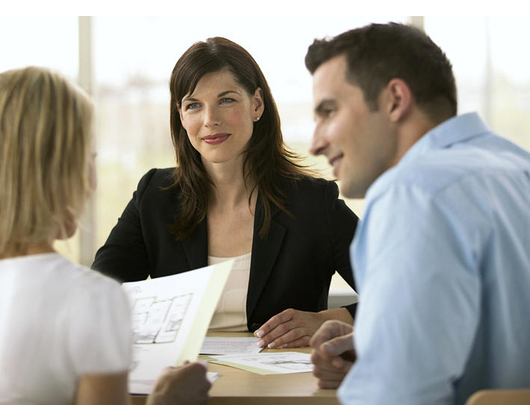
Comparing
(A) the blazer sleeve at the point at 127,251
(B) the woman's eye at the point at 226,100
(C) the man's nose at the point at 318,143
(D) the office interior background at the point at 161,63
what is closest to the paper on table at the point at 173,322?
(C) the man's nose at the point at 318,143

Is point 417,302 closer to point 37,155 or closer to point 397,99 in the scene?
point 397,99

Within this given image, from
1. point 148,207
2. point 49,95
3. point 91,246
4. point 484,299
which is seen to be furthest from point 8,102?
point 91,246

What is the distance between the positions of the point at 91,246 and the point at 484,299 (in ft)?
10.8

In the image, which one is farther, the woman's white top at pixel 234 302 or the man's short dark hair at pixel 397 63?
the woman's white top at pixel 234 302

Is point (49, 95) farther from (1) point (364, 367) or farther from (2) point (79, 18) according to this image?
(2) point (79, 18)

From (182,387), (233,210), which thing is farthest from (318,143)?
(233,210)

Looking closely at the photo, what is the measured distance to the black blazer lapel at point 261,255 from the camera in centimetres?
230

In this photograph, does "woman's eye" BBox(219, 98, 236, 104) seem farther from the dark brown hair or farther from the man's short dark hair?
the man's short dark hair

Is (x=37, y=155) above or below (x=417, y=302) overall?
above

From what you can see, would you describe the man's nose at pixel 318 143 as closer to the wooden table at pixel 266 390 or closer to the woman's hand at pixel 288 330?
the wooden table at pixel 266 390

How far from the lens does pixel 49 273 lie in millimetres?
1088

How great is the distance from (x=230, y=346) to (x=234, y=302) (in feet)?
1.27

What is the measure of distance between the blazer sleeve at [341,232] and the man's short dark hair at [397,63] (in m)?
1.02
